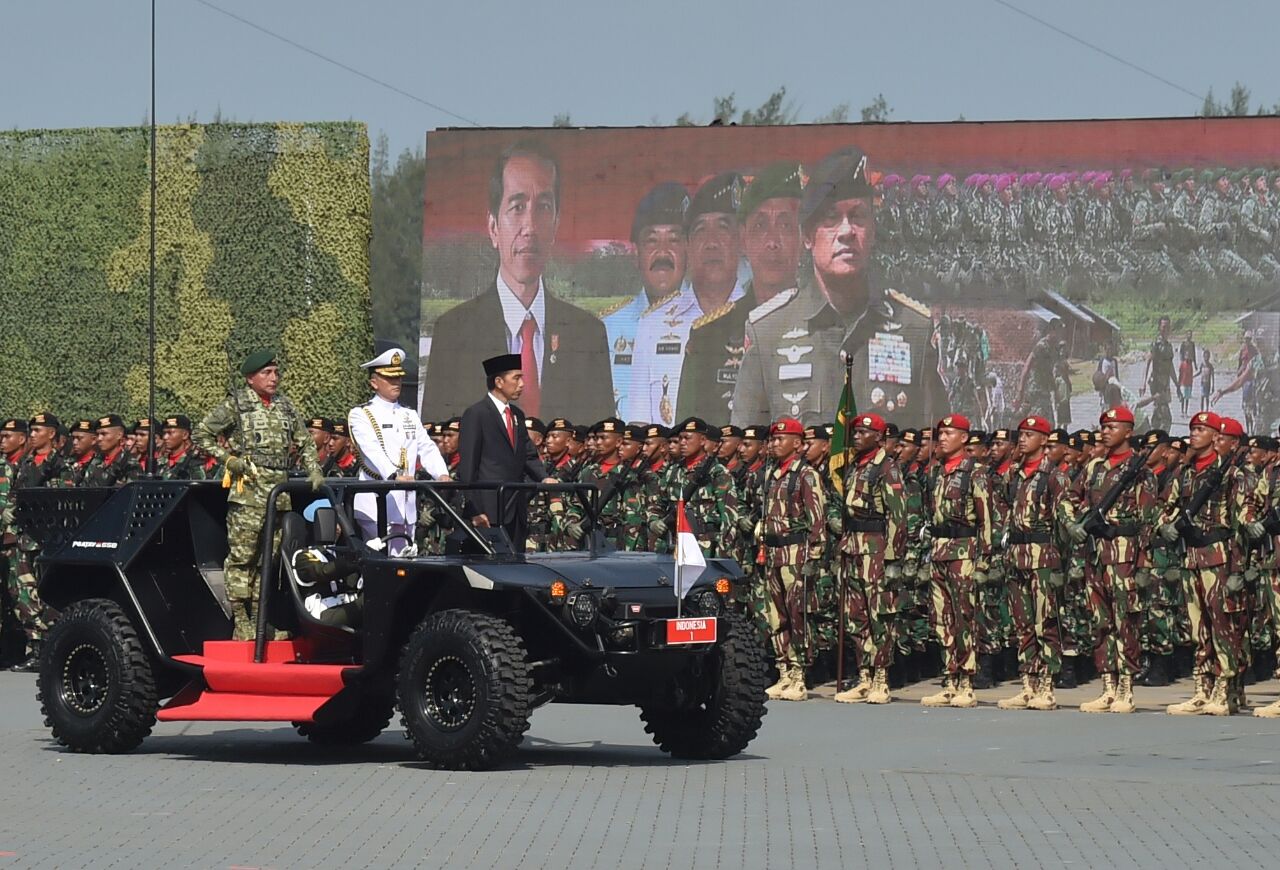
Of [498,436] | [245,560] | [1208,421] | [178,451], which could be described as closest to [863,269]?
[178,451]

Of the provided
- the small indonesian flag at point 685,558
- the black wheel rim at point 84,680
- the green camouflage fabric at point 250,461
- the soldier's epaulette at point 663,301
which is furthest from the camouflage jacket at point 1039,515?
the soldier's epaulette at point 663,301

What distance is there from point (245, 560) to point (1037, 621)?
6771 mm

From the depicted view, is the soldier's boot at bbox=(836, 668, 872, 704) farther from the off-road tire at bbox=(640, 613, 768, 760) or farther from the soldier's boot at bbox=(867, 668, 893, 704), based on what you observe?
the off-road tire at bbox=(640, 613, 768, 760)

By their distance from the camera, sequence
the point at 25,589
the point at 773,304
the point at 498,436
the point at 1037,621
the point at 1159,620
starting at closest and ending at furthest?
the point at 498,436 < the point at 1037,621 < the point at 1159,620 < the point at 25,589 < the point at 773,304

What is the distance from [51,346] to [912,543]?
55.6 feet

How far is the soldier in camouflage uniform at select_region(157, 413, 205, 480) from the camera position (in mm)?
23781

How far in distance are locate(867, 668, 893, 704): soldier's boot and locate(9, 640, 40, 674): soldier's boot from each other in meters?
7.76

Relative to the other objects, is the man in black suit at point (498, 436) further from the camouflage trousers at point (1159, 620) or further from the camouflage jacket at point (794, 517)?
the camouflage trousers at point (1159, 620)

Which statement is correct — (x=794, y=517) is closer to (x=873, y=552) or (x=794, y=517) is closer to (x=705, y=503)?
(x=873, y=552)

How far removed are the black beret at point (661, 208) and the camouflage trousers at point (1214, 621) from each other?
49.6ft

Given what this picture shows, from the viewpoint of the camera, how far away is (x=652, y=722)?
13547mm

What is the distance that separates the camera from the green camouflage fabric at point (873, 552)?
18469mm

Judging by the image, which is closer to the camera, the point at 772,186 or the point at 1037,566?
the point at 1037,566

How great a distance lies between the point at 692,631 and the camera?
12664 millimetres
